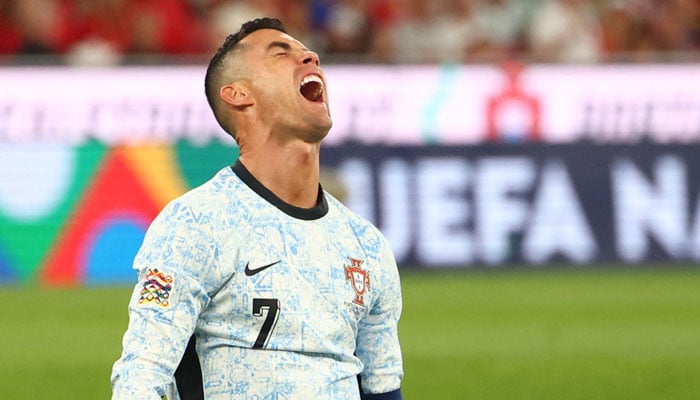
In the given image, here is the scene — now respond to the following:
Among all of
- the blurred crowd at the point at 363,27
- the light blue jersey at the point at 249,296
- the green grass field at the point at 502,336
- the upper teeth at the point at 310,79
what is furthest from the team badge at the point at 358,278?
the blurred crowd at the point at 363,27

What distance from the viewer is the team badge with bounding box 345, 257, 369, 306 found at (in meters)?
3.48

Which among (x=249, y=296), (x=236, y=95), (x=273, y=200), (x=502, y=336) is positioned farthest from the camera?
(x=502, y=336)

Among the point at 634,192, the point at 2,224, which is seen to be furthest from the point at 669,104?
the point at 2,224

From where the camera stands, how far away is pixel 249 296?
10.8 ft

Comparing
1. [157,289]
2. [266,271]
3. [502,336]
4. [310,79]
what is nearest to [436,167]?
[502,336]

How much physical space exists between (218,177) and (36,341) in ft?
18.8

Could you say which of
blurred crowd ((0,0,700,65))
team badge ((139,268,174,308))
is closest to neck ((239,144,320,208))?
team badge ((139,268,174,308))

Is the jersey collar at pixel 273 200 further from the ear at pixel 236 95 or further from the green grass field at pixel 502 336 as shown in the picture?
the green grass field at pixel 502 336

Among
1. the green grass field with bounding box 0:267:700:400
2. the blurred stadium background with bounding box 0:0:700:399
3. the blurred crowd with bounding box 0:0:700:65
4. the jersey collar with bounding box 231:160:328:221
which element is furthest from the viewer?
the blurred crowd with bounding box 0:0:700:65

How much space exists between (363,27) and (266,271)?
9.96 m

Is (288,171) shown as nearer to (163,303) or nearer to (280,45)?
(280,45)

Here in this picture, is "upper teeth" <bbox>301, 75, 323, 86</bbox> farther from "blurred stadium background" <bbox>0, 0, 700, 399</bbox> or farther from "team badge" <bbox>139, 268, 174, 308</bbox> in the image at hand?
"blurred stadium background" <bbox>0, 0, 700, 399</bbox>

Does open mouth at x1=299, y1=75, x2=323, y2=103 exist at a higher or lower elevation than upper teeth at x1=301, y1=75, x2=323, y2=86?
lower

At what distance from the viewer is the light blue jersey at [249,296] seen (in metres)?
3.13
